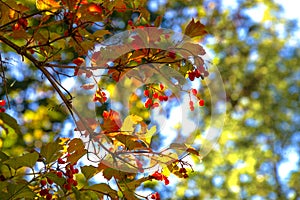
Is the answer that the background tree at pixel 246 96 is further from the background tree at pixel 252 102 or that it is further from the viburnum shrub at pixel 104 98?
the viburnum shrub at pixel 104 98

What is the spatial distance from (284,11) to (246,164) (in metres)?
1.46

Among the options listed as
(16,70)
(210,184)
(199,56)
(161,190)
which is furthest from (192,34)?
(210,184)

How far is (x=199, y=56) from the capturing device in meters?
0.93

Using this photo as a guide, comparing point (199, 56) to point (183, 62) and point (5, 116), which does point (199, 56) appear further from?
point (5, 116)

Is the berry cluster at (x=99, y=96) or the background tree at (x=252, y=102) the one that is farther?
the background tree at (x=252, y=102)

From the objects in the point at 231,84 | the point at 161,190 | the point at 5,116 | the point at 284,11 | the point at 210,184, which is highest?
the point at 284,11

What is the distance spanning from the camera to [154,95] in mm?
1062

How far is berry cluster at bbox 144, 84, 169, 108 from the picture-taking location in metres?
1.05

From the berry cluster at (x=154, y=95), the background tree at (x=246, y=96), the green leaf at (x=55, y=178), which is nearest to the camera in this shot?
the green leaf at (x=55, y=178)

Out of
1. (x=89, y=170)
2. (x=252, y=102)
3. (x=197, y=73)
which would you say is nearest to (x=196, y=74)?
(x=197, y=73)

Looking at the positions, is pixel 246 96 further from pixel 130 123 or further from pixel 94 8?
pixel 94 8

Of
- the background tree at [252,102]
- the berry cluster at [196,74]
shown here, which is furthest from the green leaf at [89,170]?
the background tree at [252,102]

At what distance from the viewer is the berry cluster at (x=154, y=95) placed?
105 cm

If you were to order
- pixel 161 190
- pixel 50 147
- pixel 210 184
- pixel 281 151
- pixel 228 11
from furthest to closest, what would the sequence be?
pixel 228 11 < pixel 281 151 < pixel 210 184 < pixel 161 190 < pixel 50 147
